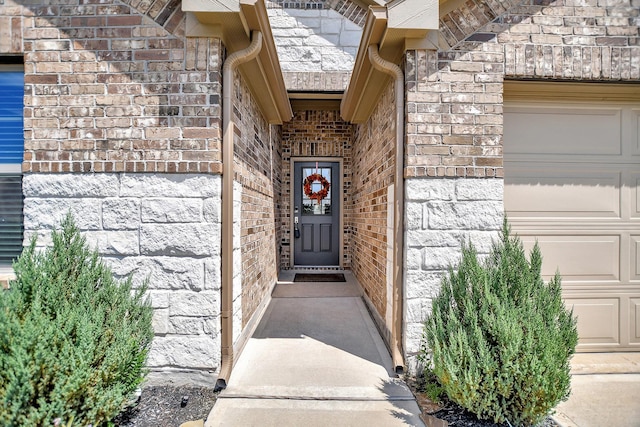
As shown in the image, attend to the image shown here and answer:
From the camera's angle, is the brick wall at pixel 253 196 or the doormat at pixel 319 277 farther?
the doormat at pixel 319 277

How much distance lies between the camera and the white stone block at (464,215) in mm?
2527

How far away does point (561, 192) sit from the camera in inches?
110

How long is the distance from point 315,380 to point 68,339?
1610 millimetres

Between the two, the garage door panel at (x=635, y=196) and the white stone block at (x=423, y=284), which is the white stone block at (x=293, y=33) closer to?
the white stone block at (x=423, y=284)

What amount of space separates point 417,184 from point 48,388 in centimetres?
260

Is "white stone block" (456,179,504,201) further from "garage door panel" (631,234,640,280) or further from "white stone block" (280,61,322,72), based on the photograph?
"white stone block" (280,61,322,72)

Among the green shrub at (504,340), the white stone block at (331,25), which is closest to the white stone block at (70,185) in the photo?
the green shrub at (504,340)

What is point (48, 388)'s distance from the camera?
1.63m

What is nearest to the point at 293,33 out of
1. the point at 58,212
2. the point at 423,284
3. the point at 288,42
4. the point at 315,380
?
the point at 288,42

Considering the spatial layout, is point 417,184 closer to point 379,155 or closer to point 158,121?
point 379,155

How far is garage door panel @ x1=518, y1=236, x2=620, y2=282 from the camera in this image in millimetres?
2793

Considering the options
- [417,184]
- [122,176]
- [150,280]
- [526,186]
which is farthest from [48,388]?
[526,186]

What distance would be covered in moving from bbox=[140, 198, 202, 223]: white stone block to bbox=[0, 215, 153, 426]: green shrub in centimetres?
44

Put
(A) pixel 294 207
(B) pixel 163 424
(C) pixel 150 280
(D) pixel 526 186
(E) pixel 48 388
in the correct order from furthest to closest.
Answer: (A) pixel 294 207, (D) pixel 526 186, (C) pixel 150 280, (B) pixel 163 424, (E) pixel 48 388
